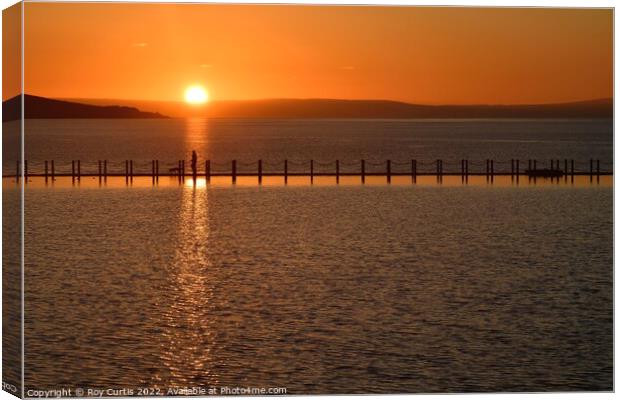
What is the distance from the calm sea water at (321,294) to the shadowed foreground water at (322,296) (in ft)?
0.14

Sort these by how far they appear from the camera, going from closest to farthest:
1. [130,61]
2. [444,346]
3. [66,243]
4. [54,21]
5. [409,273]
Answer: [444,346] < [54,21] < [409,273] < [66,243] < [130,61]

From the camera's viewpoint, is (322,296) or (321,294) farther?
(321,294)

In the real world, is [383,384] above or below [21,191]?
below

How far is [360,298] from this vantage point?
1784 cm

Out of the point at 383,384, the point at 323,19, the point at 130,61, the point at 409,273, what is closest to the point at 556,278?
the point at 409,273

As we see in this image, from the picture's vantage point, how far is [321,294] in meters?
18.3

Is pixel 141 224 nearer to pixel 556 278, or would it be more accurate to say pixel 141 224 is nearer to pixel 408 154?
pixel 556 278

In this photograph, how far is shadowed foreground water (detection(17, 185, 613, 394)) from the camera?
12.5 meters

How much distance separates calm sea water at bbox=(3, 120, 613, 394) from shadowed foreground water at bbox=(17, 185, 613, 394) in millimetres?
42

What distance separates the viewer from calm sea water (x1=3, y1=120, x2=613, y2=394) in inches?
491

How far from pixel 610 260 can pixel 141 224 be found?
521 inches

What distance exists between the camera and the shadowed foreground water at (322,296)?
1245 cm

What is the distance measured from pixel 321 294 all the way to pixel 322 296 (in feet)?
0.72

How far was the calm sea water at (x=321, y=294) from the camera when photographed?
12.5 m
